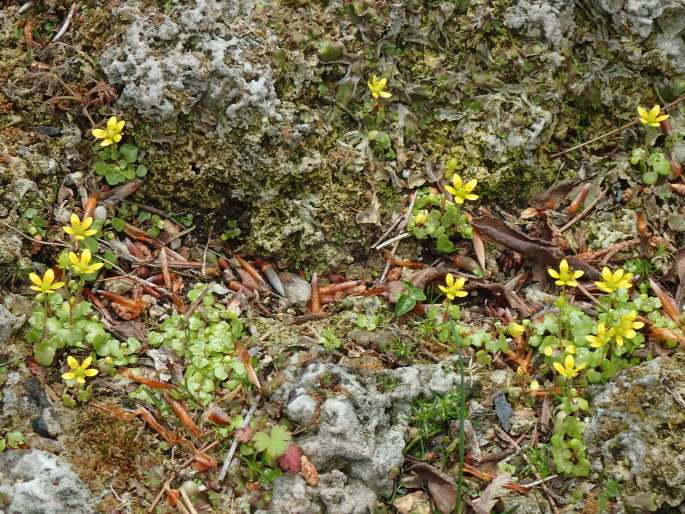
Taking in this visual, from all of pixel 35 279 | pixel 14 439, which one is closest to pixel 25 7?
pixel 35 279

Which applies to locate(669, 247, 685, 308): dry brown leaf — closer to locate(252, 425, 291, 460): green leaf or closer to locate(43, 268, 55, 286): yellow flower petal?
locate(252, 425, 291, 460): green leaf

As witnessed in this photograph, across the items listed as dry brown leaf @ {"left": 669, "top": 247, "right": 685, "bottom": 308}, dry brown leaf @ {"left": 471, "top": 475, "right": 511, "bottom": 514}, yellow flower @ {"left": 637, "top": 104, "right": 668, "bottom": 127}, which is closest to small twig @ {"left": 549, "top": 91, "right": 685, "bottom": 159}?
yellow flower @ {"left": 637, "top": 104, "right": 668, "bottom": 127}

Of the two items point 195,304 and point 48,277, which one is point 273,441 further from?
point 48,277

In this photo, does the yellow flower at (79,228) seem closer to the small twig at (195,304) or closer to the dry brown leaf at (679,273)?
the small twig at (195,304)

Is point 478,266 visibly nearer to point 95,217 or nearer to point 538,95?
point 538,95

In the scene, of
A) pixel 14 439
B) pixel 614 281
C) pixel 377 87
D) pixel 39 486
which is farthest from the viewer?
pixel 377 87

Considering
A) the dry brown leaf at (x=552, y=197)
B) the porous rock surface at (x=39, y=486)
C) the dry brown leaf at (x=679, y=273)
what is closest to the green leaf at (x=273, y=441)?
the porous rock surface at (x=39, y=486)

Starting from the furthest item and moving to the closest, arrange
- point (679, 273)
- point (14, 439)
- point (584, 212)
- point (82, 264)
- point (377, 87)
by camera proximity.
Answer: point (584, 212), point (377, 87), point (679, 273), point (82, 264), point (14, 439)
